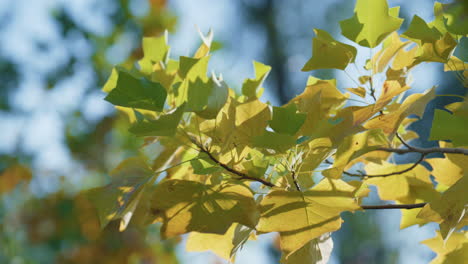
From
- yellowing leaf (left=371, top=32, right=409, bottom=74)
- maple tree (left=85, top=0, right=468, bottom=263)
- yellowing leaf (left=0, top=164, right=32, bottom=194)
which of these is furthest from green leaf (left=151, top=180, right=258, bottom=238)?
yellowing leaf (left=0, top=164, right=32, bottom=194)

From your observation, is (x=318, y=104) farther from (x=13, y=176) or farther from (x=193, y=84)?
(x=13, y=176)

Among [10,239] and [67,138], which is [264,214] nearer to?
[67,138]

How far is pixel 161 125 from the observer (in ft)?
0.54

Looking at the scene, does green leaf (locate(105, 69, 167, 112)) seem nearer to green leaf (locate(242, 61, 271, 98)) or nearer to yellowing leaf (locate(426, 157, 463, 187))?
green leaf (locate(242, 61, 271, 98))

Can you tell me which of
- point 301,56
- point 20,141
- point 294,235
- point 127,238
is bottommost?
point 127,238

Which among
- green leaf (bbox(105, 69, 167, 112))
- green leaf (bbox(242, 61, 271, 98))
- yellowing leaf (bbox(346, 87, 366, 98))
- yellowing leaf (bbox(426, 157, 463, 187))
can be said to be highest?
green leaf (bbox(105, 69, 167, 112))

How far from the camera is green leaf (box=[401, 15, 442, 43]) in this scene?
7.3 inches

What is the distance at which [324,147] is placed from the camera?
183mm

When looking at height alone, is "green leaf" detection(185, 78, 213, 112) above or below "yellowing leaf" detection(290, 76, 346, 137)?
above

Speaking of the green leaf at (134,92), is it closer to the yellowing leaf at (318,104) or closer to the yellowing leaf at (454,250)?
the yellowing leaf at (318,104)

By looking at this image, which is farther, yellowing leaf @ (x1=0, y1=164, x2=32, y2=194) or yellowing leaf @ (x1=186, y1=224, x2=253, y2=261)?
yellowing leaf @ (x1=0, y1=164, x2=32, y2=194)

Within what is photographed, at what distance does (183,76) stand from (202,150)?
4cm

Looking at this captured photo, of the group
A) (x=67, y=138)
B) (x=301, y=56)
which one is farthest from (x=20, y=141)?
(x=301, y=56)

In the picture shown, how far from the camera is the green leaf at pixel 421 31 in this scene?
19cm
